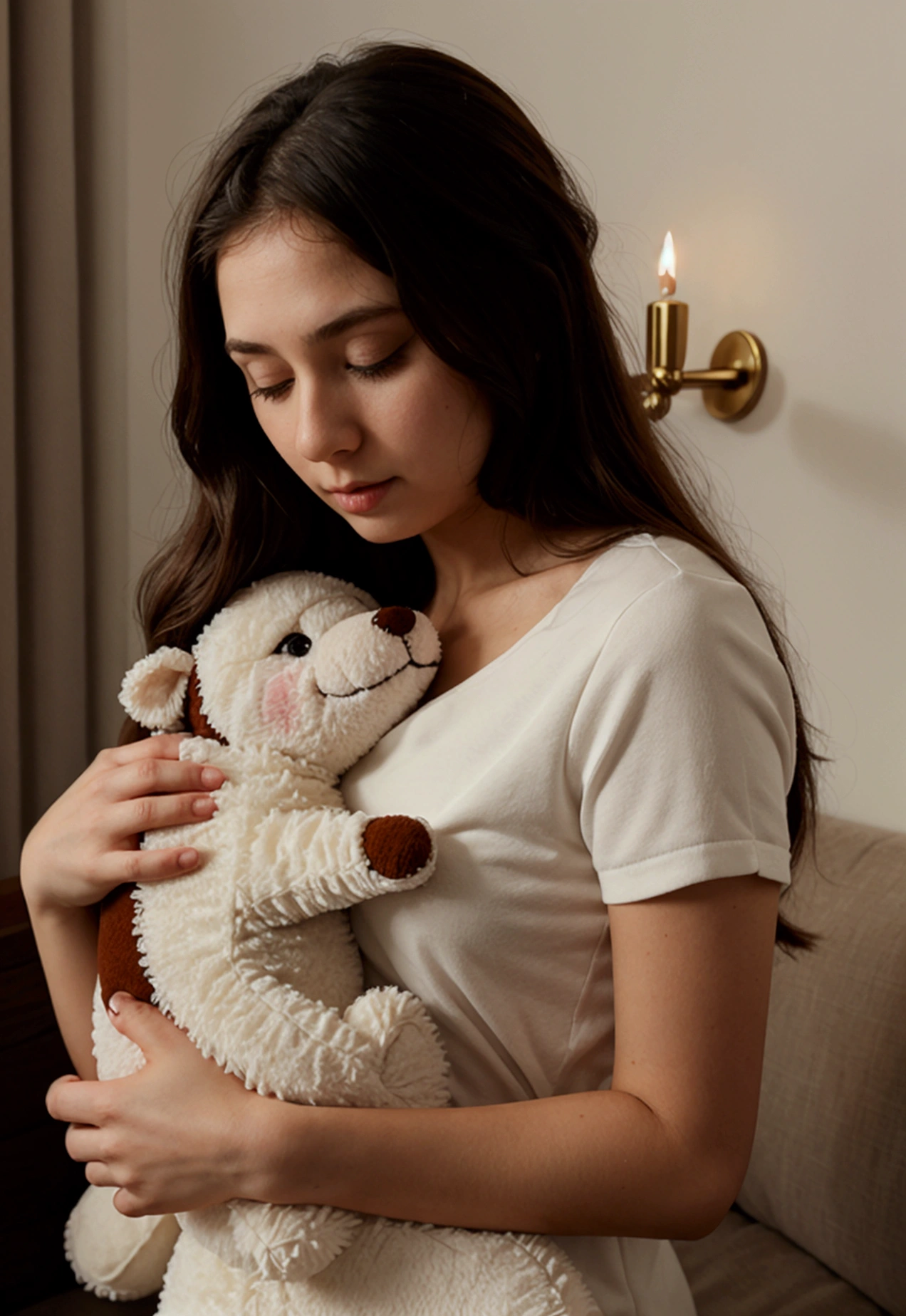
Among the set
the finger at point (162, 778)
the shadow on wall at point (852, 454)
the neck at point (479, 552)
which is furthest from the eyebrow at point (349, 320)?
the shadow on wall at point (852, 454)

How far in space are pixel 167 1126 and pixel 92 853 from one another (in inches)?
8.8

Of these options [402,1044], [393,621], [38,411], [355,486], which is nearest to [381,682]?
[393,621]

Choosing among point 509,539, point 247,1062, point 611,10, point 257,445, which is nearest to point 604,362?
point 509,539

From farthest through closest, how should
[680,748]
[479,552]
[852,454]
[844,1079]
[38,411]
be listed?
1. [38,411]
2. [852,454]
3. [844,1079]
4. [479,552]
5. [680,748]

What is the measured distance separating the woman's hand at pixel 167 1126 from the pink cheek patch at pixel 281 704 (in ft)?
0.73

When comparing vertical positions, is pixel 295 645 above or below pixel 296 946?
above

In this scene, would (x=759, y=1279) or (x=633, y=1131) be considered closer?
(x=633, y=1131)

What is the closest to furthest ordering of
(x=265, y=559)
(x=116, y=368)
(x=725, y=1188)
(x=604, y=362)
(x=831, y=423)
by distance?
(x=725, y=1188), (x=604, y=362), (x=265, y=559), (x=831, y=423), (x=116, y=368)

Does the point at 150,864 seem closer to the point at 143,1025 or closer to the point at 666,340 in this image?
the point at 143,1025

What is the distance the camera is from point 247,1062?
28.4 inches

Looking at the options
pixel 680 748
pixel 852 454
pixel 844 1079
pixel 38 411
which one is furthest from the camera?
pixel 38 411

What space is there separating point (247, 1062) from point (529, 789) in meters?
0.26

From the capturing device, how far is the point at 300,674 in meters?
0.81

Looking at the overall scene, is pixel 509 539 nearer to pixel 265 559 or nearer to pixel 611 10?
pixel 265 559
